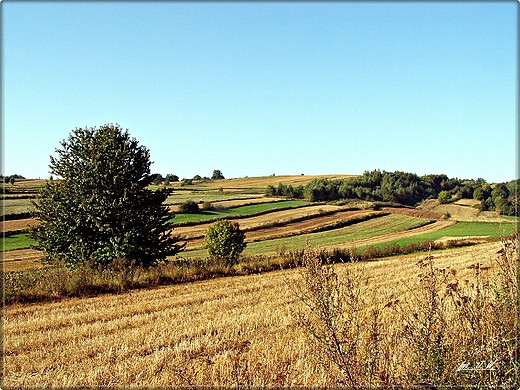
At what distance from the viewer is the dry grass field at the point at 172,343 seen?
5.73 metres

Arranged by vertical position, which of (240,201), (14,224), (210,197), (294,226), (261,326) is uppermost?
(210,197)

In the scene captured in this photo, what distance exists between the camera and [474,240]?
123 feet

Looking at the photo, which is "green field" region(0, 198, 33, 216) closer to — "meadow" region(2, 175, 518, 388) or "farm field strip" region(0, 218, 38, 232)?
"farm field strip" region(0, 218, 38, 232)

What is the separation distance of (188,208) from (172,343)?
4671 centimetres

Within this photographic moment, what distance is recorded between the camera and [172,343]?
24.9ft

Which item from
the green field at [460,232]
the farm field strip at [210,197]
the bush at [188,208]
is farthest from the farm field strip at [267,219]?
the green field at [460,232]

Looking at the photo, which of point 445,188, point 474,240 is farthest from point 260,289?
point 445,188

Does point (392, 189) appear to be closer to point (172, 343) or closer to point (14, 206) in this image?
point (14, 206)

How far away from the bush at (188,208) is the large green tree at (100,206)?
111ft

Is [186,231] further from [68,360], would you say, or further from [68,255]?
[68,360]

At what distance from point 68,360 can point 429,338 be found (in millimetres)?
5283

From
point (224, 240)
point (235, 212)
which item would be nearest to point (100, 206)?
point (224, 240)

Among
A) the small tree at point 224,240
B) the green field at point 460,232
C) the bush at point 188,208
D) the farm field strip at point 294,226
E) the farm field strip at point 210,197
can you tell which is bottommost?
the green field at point 460,232

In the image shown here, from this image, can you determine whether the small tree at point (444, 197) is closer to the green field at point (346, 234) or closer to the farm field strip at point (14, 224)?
the green field at point (346, 234)
